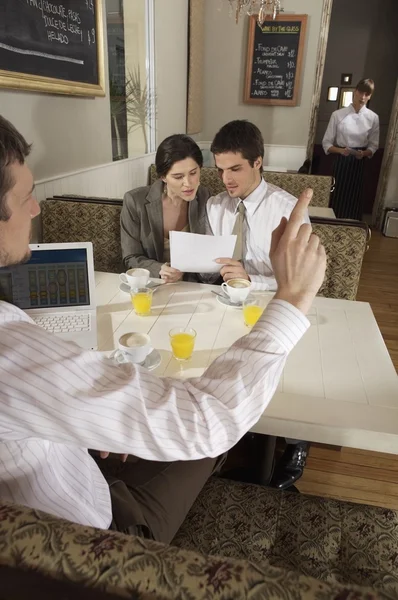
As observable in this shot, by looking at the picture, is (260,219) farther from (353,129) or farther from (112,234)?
(353,129)

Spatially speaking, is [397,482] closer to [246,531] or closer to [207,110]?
[246,531]

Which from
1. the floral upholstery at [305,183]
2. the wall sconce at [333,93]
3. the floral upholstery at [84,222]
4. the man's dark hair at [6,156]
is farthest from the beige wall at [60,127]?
the wall sconce at [333,93]

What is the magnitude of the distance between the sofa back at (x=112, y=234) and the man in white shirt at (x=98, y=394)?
3.47ft

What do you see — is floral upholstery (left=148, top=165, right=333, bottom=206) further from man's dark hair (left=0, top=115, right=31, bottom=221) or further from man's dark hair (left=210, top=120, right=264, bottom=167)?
man's dark hair (left=0, top=115, right=31, bottom=221)

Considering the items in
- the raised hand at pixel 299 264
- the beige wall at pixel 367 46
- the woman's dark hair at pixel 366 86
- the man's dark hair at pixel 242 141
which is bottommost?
the raised hand at pixel 299 264

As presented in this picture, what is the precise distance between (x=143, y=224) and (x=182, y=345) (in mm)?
1038

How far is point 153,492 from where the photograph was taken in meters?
1.02

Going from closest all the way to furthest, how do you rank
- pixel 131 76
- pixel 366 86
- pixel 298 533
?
pixel 298 533 → pixel 131 76 → pixel 366 86

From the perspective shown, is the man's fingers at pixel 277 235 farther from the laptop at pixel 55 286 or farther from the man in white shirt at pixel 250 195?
the man in white shirt at pixel 250 195

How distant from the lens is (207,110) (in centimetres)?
504

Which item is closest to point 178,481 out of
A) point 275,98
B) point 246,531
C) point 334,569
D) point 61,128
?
point 246,531

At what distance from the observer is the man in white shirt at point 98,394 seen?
1.98 ft

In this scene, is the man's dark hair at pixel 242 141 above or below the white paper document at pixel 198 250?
above

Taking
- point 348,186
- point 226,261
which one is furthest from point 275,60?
point 226,261
